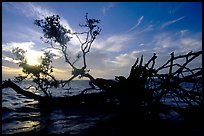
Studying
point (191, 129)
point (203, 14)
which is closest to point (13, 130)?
point (191, 129)

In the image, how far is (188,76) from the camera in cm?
985

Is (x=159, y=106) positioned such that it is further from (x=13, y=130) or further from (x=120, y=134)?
(x=13, y=130)

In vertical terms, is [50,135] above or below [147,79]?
below

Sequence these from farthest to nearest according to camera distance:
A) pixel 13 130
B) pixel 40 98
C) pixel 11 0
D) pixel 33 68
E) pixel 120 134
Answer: pixel 33 68 < pixel 40 98 < pixel 13 130 < pixel 120 134 < pixel 11 0

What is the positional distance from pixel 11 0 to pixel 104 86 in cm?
681

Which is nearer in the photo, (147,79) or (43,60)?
(147,79)

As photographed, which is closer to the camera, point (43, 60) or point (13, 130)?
point (13, 130)

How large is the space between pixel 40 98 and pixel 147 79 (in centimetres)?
755

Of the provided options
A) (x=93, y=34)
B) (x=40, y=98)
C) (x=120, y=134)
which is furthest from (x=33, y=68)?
(x=120, y=134)

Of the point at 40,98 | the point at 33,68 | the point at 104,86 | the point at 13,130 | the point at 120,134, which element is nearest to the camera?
the point at 120,134

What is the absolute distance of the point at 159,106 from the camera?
10.2 m

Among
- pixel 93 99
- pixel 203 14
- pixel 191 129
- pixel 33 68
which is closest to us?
pixel 203 14

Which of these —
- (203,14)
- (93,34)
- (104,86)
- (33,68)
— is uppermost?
(93,34)

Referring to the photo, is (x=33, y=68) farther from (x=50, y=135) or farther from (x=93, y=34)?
(x=50, y=135)
